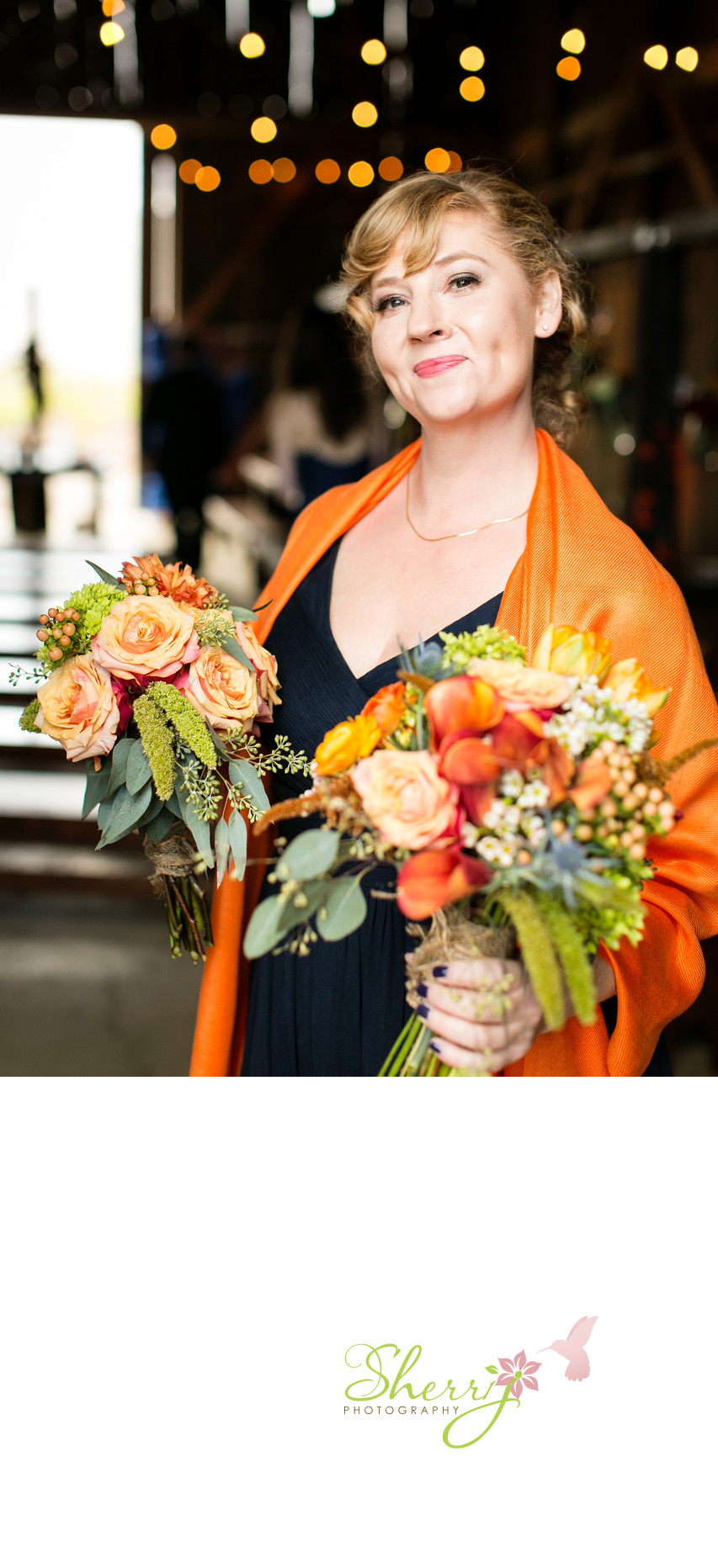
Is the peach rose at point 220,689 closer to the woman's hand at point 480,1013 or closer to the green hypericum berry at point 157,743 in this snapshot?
the green hypericum berry at point 157,743

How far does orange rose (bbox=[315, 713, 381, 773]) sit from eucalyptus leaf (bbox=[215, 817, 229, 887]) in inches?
12.0

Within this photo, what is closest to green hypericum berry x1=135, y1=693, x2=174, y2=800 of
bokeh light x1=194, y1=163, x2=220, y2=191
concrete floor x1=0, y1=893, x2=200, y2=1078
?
concrete floor x1=0, y1=893, x2=200, y2=1078

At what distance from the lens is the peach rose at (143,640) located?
3.98 ft

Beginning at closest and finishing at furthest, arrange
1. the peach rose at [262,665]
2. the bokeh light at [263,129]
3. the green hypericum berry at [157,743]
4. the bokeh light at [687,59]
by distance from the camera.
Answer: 1. the green hypericum berry at [157,743]
2. the peach rose at [262,665]
3. the bokeh light at [687,59]
4. the bokeh light at [263,129]

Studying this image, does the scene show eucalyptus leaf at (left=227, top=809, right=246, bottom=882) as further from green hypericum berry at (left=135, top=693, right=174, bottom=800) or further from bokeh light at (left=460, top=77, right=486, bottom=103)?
bokeh light at (left=460, top=77, right=486, bottom=103)

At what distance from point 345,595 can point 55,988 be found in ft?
8.81

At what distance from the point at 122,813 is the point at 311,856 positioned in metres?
0.40

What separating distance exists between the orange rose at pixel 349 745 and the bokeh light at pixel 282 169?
401 inches

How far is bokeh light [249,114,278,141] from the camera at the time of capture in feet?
29.0

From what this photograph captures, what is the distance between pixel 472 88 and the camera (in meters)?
9.81

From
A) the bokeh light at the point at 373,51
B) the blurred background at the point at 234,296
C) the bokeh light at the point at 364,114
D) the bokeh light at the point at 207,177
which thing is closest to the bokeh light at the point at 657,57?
the blurred background at the point at 234,296
